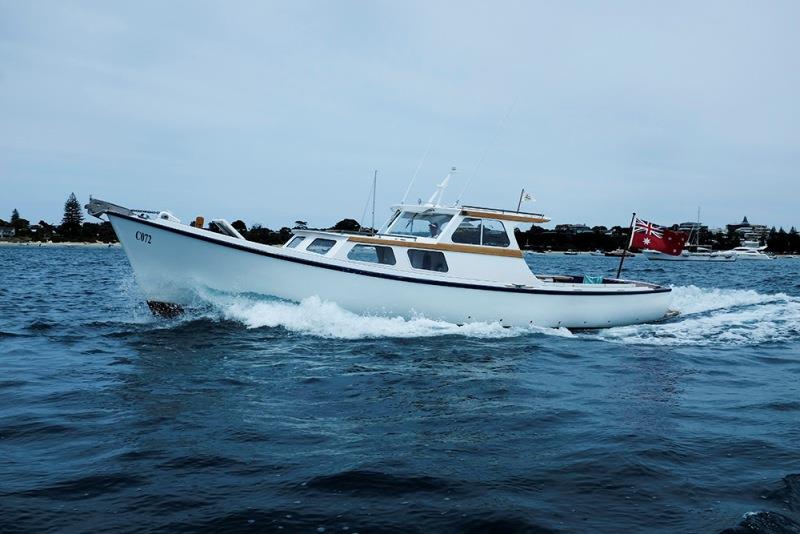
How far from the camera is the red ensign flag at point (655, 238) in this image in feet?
59.9

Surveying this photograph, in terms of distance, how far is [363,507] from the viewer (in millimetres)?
5363

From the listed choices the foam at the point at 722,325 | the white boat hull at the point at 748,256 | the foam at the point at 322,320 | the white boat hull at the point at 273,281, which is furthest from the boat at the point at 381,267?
the white boat hull at the point at 748,256

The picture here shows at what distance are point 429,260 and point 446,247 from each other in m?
0.53

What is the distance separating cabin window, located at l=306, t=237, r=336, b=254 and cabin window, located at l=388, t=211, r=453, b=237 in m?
1.93

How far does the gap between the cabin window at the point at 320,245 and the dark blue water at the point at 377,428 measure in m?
1.45

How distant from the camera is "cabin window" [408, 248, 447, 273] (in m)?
15.0

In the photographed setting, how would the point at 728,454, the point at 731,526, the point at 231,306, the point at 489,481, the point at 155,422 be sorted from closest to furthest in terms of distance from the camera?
the point at 731,526, the point at 489,481, the point at 728,454, the point at 155,422, the point at 231,306

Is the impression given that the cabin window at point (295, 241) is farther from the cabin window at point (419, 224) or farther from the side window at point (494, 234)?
the side window at point (494, 234)

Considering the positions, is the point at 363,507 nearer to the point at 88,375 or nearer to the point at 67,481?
the point at 67,481

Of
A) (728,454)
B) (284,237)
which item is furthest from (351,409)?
(284,237)

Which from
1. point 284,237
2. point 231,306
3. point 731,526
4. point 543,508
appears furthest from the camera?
point 284,237

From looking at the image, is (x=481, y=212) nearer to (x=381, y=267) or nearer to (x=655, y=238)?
(x=381, y=267)

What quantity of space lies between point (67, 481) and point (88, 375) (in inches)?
185

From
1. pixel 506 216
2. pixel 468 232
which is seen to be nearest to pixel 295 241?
pixel 468 232
